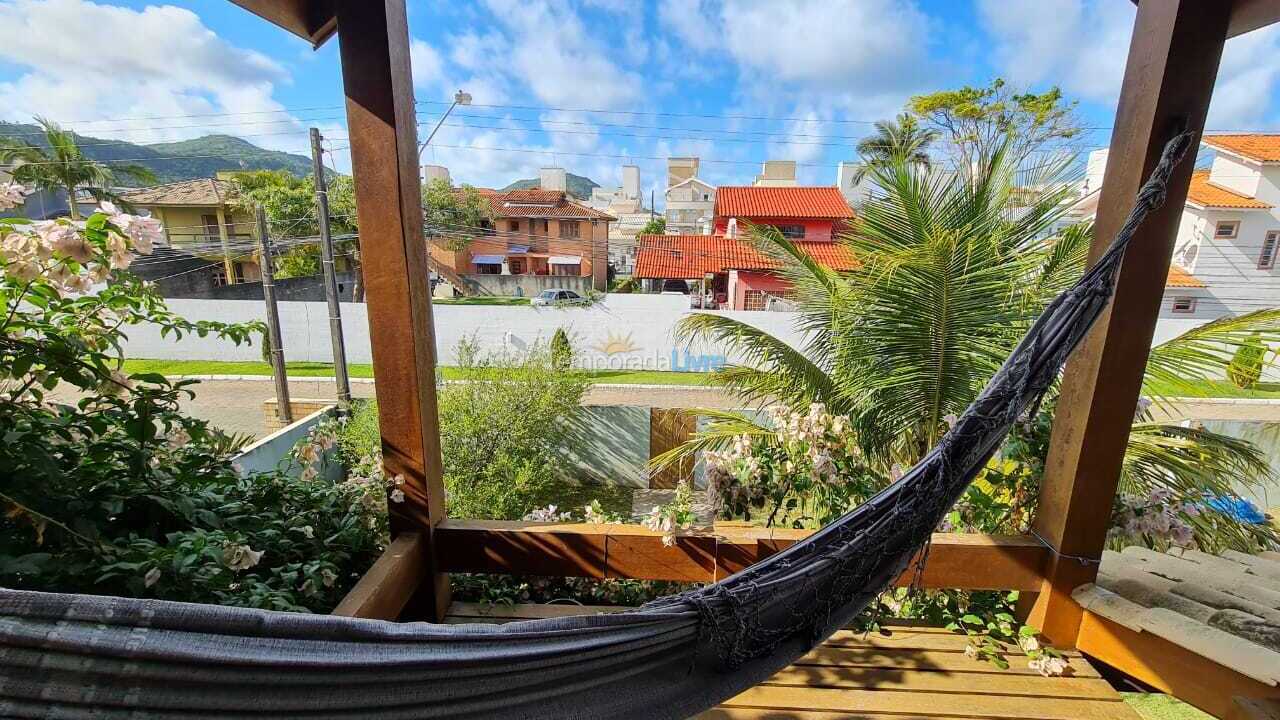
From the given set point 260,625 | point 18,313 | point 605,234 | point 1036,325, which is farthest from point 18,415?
point 605,234

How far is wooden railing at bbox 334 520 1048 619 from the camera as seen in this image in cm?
130

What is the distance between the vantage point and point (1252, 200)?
10.9 metres

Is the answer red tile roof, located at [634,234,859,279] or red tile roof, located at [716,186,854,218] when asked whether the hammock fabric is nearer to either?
red tile roof, located at [716,186,854,218]

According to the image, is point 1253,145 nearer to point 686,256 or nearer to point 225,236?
point 686,256

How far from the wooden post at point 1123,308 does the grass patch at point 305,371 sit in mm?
8310

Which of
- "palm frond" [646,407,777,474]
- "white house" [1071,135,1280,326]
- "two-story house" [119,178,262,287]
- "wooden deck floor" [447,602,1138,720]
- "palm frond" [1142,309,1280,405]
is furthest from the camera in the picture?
"two-story house" [119,178,262,287]

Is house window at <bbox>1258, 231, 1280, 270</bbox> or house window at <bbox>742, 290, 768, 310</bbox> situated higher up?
house window at <bbox>1258, 231, 1280, 270</bbox>

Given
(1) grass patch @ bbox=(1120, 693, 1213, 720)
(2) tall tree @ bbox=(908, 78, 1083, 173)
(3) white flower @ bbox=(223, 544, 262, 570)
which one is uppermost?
(2) tall tree @ bbox=(908, 78, 1083, 173)

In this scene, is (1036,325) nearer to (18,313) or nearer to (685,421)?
(18,313)

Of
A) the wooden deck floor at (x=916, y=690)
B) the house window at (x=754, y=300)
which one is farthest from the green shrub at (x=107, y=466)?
the house window at (x=754, y=300)

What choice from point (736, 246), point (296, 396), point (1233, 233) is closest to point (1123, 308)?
point (296, 396)

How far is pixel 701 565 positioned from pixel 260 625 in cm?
99

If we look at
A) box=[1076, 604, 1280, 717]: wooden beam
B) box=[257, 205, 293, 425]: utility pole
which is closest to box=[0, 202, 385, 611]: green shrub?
box=[1076, 604, 1280, 717]: wooden beam

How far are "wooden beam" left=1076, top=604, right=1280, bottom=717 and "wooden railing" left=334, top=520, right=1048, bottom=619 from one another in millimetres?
142
